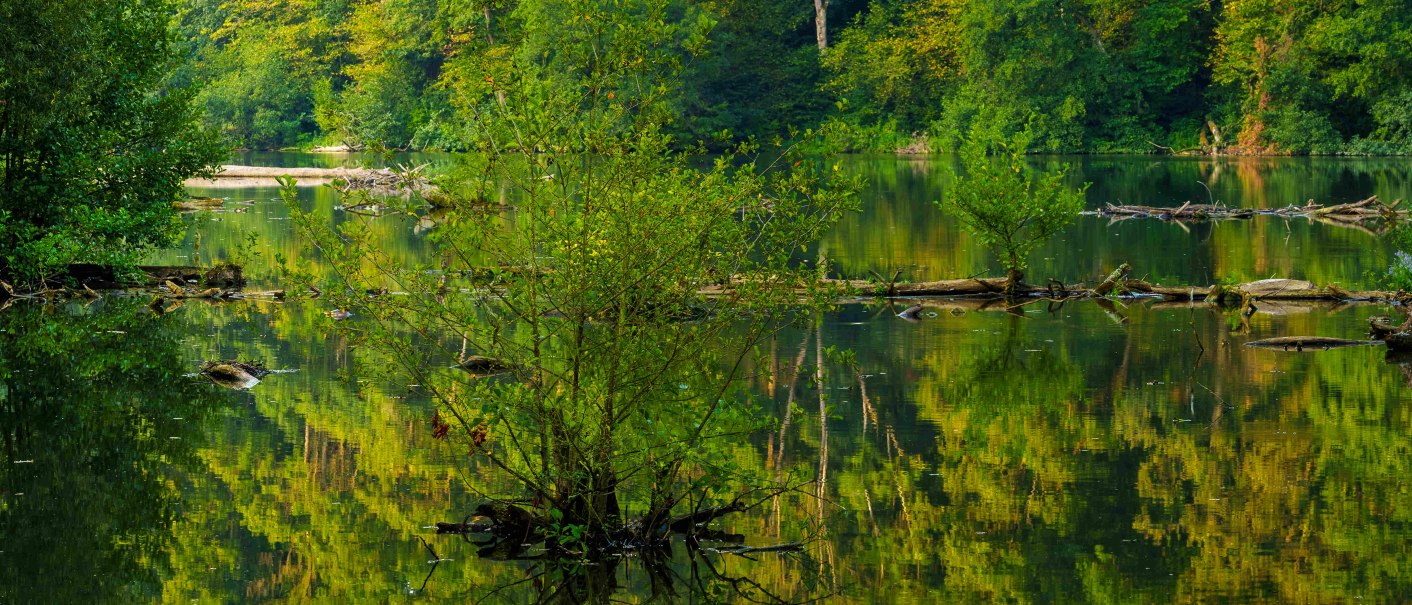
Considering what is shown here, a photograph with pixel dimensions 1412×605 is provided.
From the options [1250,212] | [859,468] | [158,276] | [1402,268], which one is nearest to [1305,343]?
[1402,268]

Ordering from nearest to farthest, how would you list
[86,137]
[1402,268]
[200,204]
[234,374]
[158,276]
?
[234,374], [1402,268], [86,137], [158,276], [200,204]

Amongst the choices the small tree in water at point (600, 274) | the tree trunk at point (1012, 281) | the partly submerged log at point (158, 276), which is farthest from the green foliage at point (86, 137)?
the small tree in water at point (600, 274)

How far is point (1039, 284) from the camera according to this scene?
2362cm

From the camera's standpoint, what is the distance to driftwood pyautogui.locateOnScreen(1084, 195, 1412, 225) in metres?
35.4

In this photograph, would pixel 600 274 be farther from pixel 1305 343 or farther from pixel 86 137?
pixel 86 137

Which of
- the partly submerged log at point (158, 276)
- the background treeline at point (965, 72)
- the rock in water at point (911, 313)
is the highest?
the background treeline at point (965, 72)

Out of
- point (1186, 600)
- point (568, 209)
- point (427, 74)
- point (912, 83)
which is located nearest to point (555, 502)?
point (568, 209)

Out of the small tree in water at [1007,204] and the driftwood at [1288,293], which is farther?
the small tree in water at [1007,204]

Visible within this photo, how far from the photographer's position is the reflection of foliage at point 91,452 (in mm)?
8688

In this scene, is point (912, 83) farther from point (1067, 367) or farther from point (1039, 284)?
point (1067, 367)

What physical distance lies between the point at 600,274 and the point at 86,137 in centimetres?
1642

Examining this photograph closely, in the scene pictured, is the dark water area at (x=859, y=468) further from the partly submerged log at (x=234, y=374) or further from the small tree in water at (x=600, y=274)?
the small tree in water at (x=600, y=274)

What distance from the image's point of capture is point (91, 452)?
464 inches

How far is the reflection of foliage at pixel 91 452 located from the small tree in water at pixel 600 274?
76.8 inches
